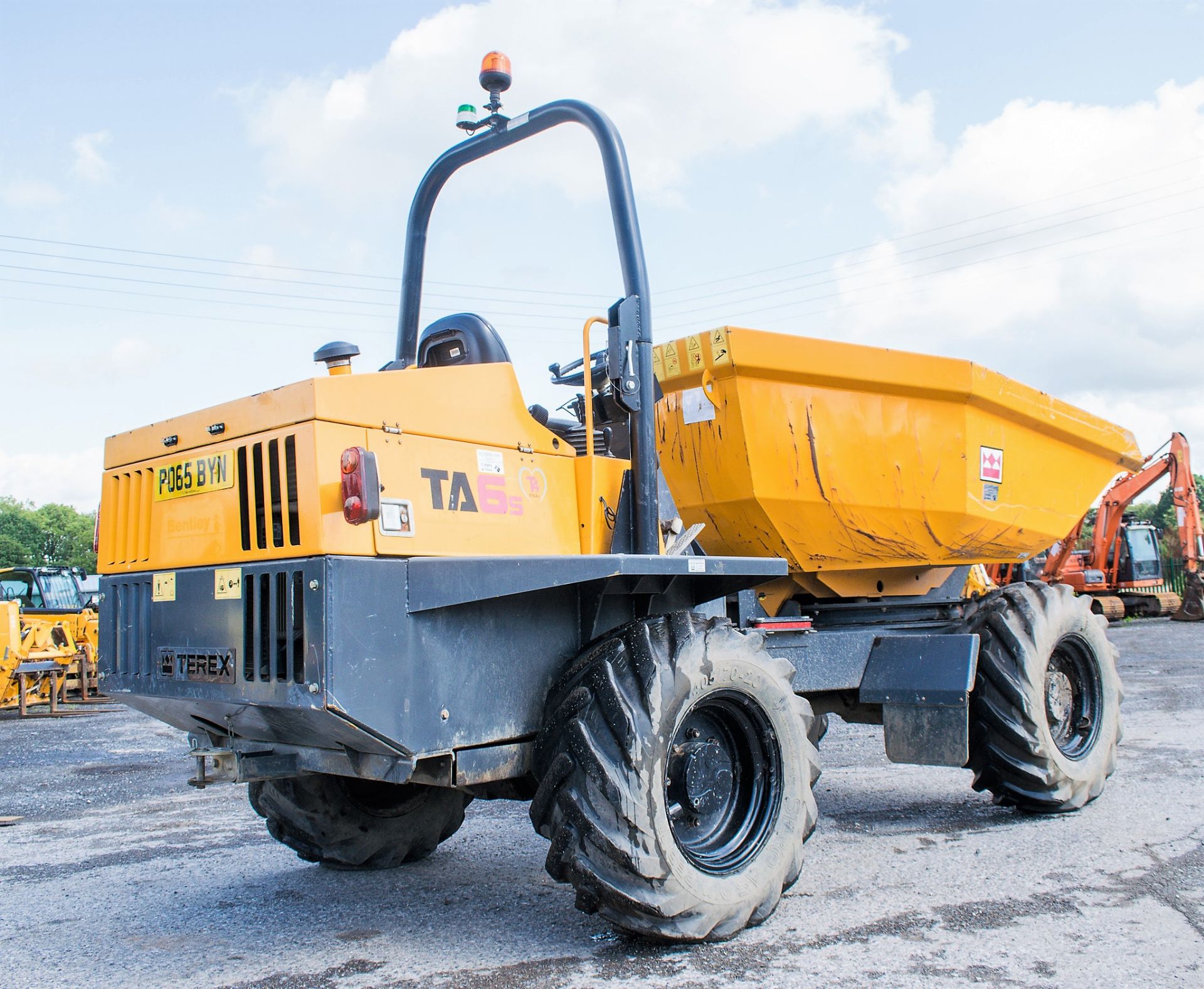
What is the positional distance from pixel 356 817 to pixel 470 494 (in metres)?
1.83

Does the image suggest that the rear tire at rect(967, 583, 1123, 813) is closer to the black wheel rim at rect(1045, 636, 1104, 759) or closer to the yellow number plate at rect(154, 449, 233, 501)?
the black wheel rim at rect(1045, 636, 1104, 759)

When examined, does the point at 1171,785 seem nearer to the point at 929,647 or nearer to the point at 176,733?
the point at 929,647

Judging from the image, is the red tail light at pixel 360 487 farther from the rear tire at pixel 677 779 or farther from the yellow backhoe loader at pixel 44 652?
the yellow backhoe loader at pixel 44 652

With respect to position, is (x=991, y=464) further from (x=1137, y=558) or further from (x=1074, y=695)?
(x=1137, y=558)

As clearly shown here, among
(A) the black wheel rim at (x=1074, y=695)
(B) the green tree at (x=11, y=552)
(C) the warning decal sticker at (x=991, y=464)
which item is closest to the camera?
(C) the warning decal sticker at (x=991, y=464)

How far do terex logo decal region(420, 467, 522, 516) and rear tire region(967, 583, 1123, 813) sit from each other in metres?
3.05

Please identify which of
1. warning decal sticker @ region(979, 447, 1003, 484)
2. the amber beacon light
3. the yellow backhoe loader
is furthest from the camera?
the yellow backhoe loader

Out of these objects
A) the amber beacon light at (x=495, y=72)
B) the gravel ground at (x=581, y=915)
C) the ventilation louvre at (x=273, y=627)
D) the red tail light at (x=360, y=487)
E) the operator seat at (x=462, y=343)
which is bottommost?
the gravel ground at (x=581, y=915)

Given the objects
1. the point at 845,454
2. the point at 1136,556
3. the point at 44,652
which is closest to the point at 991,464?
the point at 845,454

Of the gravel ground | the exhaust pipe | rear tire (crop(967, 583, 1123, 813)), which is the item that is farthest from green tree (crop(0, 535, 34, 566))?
rear tire (crop(967, 583, 1123, 813))

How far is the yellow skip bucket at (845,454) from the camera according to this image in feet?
16.2

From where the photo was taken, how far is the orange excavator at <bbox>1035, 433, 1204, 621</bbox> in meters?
22.7

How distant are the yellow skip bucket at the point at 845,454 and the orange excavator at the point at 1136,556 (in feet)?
57.9

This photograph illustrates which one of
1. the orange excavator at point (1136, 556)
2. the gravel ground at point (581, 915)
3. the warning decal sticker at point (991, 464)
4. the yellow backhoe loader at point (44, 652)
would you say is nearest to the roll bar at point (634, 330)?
the gravel ground at point (581, 915)
